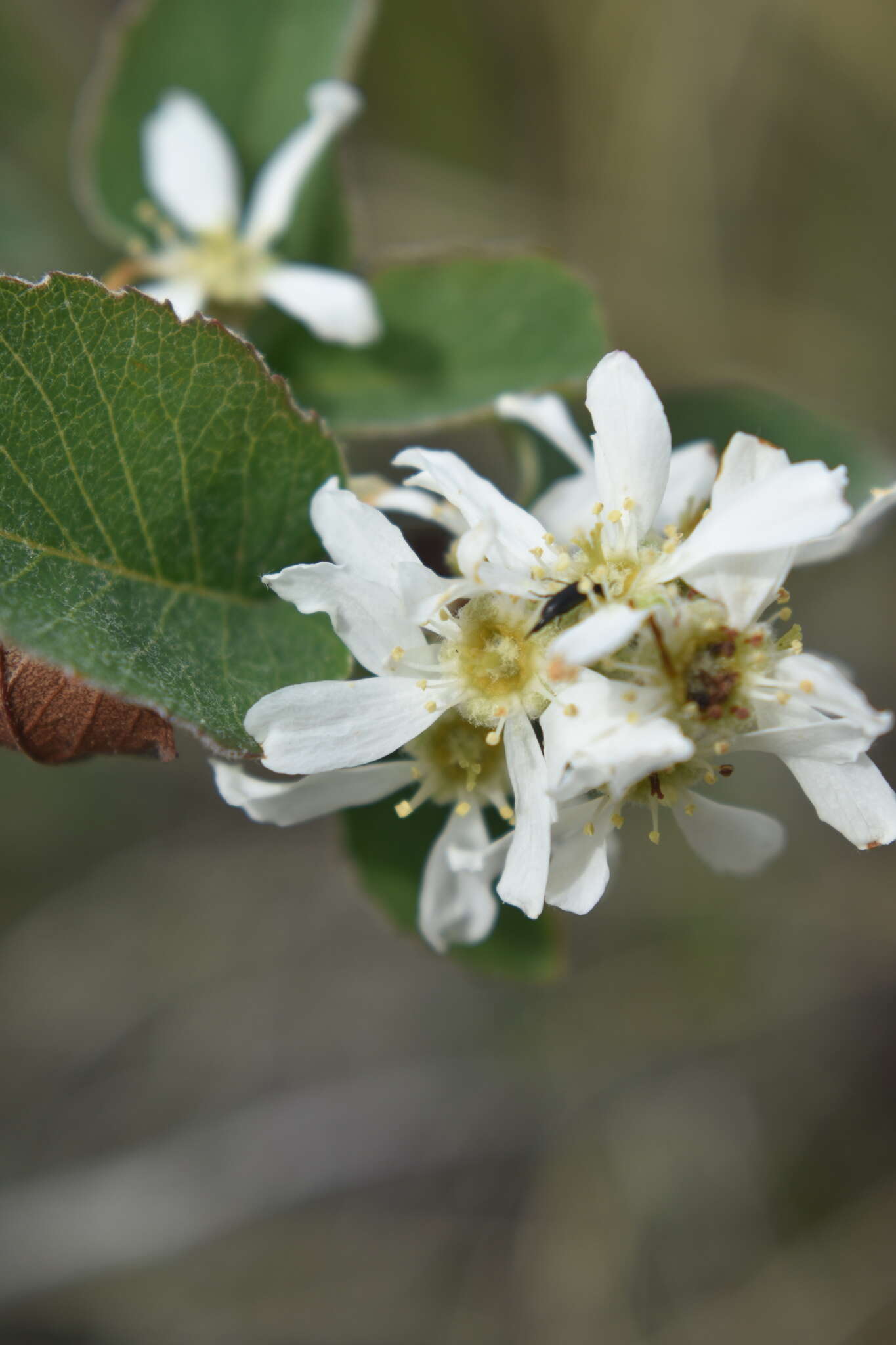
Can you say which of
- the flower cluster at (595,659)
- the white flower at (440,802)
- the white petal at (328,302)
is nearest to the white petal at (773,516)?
the flower cluster at (595,659)

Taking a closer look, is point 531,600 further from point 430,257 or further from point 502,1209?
point 502,1209

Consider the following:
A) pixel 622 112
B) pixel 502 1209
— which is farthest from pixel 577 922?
pixel 622 112

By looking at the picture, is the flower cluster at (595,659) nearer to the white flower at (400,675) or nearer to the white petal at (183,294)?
the white flower at (400,675)

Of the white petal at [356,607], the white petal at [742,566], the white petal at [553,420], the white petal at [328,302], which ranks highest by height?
the white petal at [742,566]

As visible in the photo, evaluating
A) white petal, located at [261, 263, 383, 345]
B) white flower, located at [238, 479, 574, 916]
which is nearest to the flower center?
white flower, located at [238, 479, 574, 916]

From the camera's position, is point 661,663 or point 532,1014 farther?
point 532,1014

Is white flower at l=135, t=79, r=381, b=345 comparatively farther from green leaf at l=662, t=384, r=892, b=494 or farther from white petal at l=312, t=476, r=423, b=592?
white petal at l=312, t=476, r=423, b=592

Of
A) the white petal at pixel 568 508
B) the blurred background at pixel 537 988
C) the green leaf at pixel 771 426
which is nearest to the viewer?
the white petal at pixel 568 508
